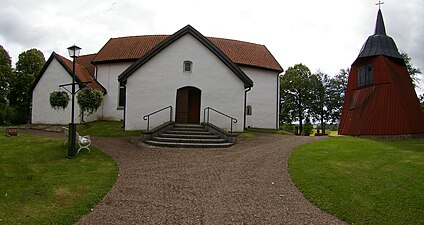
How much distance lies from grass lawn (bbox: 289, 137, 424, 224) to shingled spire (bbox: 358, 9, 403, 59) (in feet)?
39.8

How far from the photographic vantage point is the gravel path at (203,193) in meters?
5.12

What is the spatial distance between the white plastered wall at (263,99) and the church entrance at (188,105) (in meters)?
9.27

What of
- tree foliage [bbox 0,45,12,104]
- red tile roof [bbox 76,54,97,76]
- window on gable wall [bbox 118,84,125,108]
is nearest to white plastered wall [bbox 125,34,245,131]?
window on gable wall [bbox 118,84,125,108]

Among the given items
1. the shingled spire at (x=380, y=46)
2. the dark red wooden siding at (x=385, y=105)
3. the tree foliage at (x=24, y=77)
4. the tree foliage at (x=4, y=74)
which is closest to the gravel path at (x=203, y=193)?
the dark red wooden siding at (x=385, y=105)

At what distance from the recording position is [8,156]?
371 inches

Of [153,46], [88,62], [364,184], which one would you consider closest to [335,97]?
[153,46]

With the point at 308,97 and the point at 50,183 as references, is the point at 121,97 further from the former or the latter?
the point at 308,97

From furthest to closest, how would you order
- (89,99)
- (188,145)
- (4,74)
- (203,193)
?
(4,74), (89,99), (188,145), (203,193)

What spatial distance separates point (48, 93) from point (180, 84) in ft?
40.7

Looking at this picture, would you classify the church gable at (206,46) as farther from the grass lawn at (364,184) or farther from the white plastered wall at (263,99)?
the white plastered wall at (263,99)

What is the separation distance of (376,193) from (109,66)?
23844mm

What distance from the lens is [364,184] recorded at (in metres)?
7.03

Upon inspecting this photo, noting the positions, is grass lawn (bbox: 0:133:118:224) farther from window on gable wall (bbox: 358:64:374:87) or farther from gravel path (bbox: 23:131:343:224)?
window on gable wall (bbox: 358:64:374:87)

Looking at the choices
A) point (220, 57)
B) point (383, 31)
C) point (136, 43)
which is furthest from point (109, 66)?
point (383, 31)
